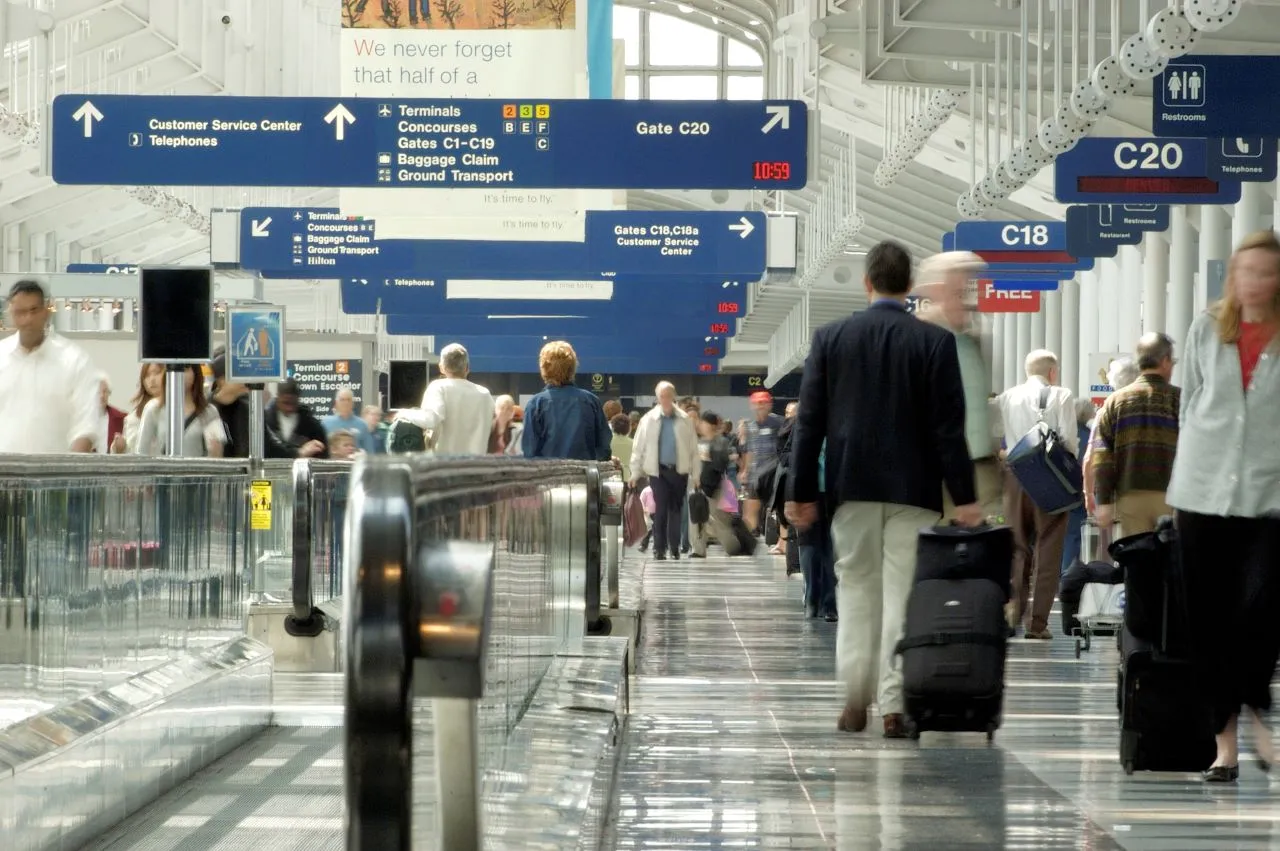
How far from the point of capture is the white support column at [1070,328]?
34.4m

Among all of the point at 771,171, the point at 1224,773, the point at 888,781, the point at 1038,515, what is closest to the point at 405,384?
the point at 771,171

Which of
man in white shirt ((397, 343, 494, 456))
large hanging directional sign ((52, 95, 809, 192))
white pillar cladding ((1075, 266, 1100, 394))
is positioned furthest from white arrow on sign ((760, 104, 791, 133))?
white pillar cladding ((1075, 266, 1100, 394))

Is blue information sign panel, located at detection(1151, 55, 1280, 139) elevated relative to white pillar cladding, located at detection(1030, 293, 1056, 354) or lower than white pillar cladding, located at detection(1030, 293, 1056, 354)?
elevated

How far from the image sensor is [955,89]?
2008cm

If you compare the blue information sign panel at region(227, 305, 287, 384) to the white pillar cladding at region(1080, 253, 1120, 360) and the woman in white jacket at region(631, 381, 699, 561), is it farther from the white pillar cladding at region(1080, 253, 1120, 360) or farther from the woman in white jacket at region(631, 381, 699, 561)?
the white pillar cladding at region(1080, 253, 1120, 360)

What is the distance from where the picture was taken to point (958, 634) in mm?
6398

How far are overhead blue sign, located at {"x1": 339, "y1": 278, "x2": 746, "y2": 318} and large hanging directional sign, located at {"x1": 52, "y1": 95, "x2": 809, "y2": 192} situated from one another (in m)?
16.3

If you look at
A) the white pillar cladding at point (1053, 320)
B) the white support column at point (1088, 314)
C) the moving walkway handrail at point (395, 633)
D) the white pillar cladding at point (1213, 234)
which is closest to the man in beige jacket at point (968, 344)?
the moving walkway handrail at point (395, 633)

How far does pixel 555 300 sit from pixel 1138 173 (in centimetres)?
1995

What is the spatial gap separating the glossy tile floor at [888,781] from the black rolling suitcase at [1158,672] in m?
0.09

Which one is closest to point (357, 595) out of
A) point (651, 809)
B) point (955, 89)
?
point (651, 809)

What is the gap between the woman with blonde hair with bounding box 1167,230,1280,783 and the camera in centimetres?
575

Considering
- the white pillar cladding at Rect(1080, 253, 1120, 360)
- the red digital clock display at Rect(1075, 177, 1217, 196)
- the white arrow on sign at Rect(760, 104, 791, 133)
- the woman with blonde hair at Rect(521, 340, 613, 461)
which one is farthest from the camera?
the white pillar cladding at Rect(1080, 253, 1120, 360)

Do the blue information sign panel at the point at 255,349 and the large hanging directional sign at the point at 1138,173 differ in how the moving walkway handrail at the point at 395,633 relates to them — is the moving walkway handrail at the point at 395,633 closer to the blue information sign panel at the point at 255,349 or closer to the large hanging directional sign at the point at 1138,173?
the blue information sign panel at the point at 255,349
